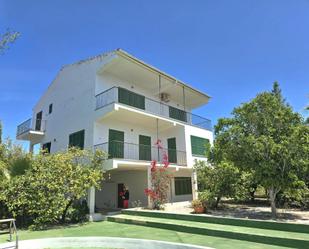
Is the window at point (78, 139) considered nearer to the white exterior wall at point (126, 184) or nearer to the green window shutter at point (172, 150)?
the white exterior wall at point (126, 184)

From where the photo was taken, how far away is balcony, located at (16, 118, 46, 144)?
20.3m

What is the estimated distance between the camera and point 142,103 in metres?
18.2

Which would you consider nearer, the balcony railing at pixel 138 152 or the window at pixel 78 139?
the balcony railing at pixel 138 152

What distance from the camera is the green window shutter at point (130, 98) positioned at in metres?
16.6

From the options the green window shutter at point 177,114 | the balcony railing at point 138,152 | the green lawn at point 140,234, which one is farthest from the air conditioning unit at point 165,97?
the green lawn at point 140,234

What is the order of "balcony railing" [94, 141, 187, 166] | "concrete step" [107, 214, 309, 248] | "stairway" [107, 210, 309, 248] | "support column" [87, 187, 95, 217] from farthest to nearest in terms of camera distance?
"balcony railing" [94, 141, 187, 166]
"support column" [87, 187, 95, 217]
"stairway" [107, 210, 309, 248]
"concrete step" [107, 214, 309, 248]

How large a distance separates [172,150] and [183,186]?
414 cm

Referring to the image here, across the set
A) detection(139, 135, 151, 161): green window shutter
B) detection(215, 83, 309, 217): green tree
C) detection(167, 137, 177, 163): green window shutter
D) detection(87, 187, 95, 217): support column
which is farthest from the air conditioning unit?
detection(87, 187, 95, 217): support column

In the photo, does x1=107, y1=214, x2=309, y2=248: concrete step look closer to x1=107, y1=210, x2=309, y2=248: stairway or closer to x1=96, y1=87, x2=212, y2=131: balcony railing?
x1=107, y1=210, x2=309, y2=248: stairway

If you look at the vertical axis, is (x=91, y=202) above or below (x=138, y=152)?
below

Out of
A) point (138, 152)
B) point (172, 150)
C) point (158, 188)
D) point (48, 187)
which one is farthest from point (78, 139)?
point (172, 150)

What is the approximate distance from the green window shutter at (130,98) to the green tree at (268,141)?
22.0ft

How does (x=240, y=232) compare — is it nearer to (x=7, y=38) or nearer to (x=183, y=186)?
(x=7, y=38)

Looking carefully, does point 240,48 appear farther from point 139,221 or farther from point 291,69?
point 139,221
